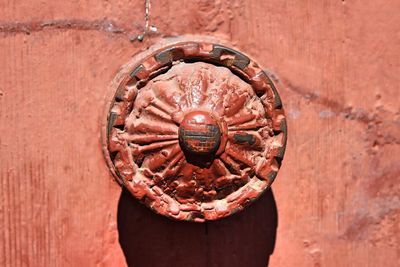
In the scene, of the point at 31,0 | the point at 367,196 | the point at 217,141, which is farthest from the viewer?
the point at 367,196

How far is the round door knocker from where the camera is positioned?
107 centimetres

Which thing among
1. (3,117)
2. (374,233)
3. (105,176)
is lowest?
(374,233)

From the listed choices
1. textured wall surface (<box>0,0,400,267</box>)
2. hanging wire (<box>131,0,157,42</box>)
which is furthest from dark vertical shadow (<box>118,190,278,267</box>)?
hanging wire (<box>131,0,157,42</box>)

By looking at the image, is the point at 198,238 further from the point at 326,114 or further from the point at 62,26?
the point at 62,26

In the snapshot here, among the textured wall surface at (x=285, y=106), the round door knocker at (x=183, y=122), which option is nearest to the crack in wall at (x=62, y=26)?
the textured wall surface at (x=285, y=106)

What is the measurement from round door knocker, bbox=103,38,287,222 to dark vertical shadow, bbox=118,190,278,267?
0.13 meters

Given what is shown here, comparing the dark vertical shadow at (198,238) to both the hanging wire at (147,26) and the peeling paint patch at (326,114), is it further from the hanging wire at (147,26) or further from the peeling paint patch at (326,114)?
the hanging wire at (147,26)

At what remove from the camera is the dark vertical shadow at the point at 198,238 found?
48.4 inches

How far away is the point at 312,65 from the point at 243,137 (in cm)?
24

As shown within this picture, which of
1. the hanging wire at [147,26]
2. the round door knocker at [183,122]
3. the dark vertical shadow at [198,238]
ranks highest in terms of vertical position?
the hanging wire at [147,26]

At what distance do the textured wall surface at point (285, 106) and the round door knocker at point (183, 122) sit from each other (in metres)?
0.10

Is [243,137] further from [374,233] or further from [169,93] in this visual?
[374,233]

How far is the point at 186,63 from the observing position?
1.12 metres

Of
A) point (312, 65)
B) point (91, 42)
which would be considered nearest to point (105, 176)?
point (91, 42)
